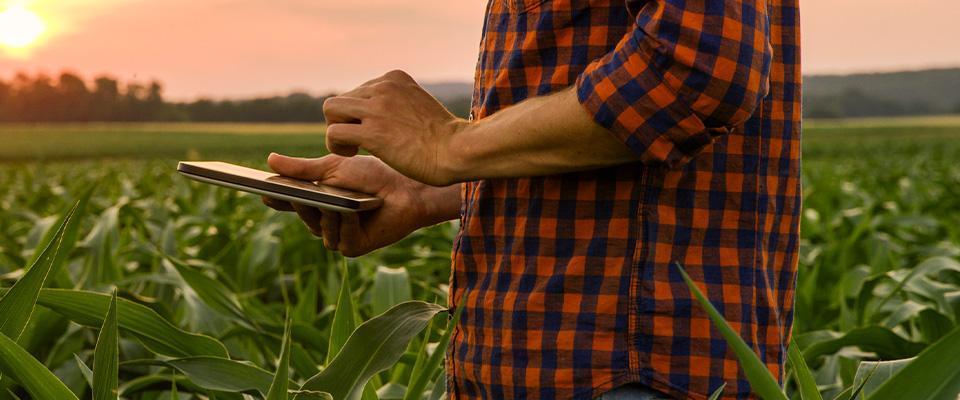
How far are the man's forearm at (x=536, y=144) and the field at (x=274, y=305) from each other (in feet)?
0.54

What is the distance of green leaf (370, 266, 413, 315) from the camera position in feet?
7.07

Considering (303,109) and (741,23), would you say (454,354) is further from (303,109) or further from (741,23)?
(303,109)

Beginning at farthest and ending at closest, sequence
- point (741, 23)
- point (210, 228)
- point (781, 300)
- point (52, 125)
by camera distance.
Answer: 1. point (52, 125)
2. point (210, 228)
3. point (781, 300)
4. point (741, 23)

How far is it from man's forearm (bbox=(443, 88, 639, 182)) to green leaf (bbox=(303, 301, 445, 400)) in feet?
0.58

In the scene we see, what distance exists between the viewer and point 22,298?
108 cm

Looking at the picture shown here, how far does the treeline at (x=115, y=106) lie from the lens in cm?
5859

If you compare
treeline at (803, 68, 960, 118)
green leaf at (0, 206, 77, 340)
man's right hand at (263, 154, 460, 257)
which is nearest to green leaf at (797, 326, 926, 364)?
man's right hand at (263, 154, 460, 257)

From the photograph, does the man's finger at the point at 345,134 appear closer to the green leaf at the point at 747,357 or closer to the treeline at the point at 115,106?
the green leaf at the point at 747,357

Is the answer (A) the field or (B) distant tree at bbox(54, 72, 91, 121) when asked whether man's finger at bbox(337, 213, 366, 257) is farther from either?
(B) distant tree at bbox(54, 72, 91, 121)

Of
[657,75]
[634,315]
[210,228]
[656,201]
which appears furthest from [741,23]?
[210,228]

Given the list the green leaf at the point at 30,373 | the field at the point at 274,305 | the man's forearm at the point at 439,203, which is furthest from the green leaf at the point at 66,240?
the man's forearm at the point at 439,203

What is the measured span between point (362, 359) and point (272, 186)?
9.5 inches

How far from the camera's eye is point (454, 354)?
1230 millimetres

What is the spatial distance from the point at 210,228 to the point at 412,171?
2705 mm
